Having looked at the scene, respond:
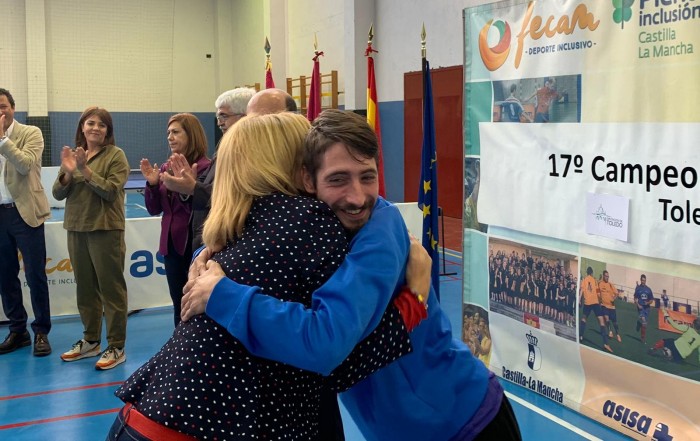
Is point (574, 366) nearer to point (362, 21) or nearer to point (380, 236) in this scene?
point (380, 236)

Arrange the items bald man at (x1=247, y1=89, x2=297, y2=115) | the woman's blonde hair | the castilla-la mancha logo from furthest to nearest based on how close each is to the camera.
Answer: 1. the castilla-la mancha logo
2. bald man at (x1=247, y1=89, x2=297, y2=115)
3. the woman's blonde hair

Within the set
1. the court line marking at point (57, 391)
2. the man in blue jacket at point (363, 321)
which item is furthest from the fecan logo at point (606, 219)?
the court line marking at point (57, 391)

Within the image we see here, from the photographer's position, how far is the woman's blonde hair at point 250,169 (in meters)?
1.32

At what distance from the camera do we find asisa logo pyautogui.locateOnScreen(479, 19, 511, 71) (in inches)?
162

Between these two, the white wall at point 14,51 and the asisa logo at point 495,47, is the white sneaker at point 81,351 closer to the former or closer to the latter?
the asisa logo at point 495,47

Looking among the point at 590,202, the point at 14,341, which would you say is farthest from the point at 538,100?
the point at 14,341

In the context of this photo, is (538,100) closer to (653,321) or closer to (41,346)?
(653,321)

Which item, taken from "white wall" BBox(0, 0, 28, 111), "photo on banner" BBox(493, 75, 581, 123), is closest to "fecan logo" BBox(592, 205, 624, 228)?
"photo on banner" BBox(493, 75, 581, 123)

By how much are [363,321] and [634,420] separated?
278 cm

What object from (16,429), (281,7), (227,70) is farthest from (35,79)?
(16,429)

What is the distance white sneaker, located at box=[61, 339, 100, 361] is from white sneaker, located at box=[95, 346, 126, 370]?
0.22m

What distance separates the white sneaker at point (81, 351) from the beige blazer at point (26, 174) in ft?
2.98

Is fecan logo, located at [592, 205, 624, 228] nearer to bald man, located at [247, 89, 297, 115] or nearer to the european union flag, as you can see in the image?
the european union flag

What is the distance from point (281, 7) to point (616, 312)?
14.4 metres
